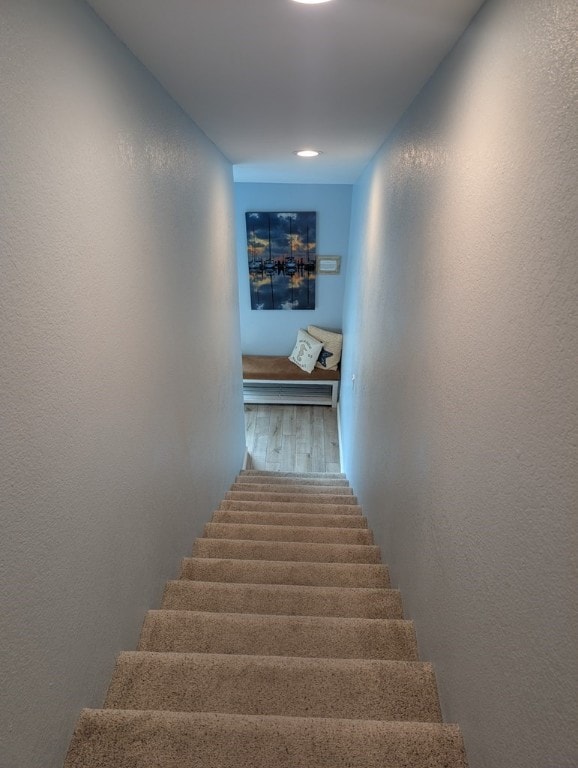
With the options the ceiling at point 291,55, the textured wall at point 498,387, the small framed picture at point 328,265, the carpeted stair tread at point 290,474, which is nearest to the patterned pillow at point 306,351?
the small framed picture at point 328,265

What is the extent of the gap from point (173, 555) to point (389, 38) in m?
2.05

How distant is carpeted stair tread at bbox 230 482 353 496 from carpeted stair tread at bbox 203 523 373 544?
818 millimetres

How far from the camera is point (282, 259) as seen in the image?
5594mm

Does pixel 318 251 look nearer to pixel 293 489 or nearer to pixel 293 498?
pixel 293 489

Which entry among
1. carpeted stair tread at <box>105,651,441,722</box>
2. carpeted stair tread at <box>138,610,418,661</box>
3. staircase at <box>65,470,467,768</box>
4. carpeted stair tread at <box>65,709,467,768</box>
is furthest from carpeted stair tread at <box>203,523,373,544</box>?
carpeted stair tread at <box>65,709,467,768</box>

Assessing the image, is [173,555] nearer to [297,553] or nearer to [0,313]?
[297,553]

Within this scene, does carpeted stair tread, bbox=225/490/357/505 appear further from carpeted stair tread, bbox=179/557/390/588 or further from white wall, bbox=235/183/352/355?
white wall, bbox=235/183/352/355

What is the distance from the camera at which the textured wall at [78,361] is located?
3.03ft

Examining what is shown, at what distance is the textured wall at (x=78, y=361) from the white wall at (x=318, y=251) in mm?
3369

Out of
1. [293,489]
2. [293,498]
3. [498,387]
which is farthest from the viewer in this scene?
[293,489]

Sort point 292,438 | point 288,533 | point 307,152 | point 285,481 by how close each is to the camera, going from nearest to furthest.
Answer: point 288,533, point 307,152, point 285,481, point 292,438

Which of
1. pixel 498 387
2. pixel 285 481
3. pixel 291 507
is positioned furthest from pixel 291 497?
pixel 498 387

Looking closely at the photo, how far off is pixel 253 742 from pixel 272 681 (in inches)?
9.2

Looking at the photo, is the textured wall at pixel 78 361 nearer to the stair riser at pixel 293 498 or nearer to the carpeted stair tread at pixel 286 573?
the carpeted stair tread at pixel 286 573
